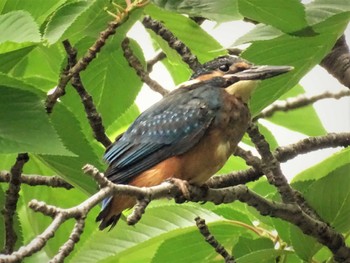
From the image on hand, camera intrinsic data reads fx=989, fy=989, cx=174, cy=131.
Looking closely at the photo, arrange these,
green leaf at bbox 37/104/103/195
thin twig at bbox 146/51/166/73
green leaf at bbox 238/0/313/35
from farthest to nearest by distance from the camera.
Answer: thin twig at bbox 146/51/166/73, green leaf at bbox 37/104/103/195, green leaf at bbox 238/0/313/35

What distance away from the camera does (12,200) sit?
2908 millimetres

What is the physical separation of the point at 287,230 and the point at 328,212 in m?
0.14

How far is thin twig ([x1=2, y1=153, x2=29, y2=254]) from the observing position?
9.39 ft

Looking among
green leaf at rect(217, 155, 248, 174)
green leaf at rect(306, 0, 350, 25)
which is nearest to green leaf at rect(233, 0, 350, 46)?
green leaf at rect(306, 0, 350, 25)

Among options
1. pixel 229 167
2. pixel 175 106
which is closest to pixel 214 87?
pixel 175 106

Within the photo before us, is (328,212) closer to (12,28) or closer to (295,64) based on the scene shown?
(295,64)

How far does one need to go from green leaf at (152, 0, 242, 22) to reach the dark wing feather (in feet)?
3.23

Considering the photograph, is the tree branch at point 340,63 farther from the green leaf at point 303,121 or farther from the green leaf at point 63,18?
the green leaf at point 63,18

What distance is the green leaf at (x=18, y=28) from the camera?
2.41 metres

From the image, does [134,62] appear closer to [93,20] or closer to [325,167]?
[93,20]

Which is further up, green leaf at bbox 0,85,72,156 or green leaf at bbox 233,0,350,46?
green leaf at bbox 233,0,350,46

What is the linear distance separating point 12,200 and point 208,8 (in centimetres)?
92

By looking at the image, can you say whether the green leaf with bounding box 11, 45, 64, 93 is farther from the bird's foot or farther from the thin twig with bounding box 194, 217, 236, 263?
the thin twig with bounding box 194, 217, 236, 263

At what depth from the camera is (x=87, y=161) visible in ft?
9.02
